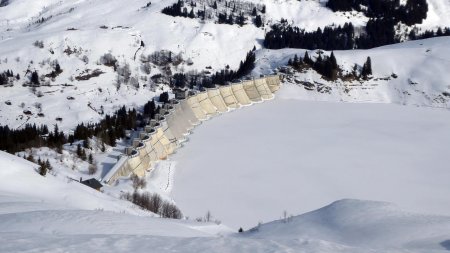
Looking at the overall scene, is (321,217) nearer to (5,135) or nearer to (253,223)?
(253,223)

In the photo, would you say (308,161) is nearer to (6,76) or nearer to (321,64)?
(321,64)

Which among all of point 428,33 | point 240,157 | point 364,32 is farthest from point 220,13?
point 240,157

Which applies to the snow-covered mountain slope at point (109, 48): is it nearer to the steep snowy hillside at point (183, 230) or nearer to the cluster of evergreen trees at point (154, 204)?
the cluster of evergreen trees at point (154, 204)

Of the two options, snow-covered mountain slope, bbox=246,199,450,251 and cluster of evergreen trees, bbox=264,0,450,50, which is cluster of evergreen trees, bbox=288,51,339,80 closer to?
snow-covered mountain slope, bbox=246,199,450,251

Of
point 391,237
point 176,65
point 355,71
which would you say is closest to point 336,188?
point 391,237

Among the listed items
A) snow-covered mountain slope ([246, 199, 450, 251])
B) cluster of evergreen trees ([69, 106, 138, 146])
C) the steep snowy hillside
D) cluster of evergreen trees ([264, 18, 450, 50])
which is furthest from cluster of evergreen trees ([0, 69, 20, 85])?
snow-covered mountain slope ([246, 199, 450, 251])
